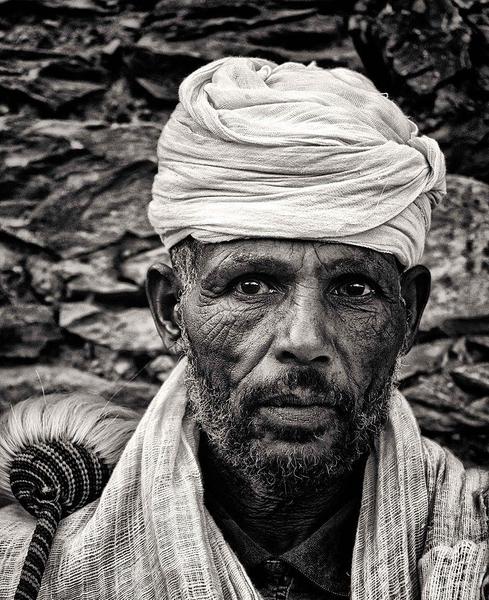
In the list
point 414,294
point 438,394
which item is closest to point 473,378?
point 438,394

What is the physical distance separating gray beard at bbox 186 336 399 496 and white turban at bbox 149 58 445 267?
400 millimetres

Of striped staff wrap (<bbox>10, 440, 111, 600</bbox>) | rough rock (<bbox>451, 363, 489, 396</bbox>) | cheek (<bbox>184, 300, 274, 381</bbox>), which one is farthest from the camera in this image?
rough rock (<bbox>451, 363, 489, 396</bbox>)

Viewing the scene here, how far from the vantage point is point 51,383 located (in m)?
3.13

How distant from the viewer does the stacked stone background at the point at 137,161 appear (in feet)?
10.1

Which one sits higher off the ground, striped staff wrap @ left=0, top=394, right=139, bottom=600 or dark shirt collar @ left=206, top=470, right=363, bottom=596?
striped staff wrap @ left=0, top=394, right=139, bottom=600

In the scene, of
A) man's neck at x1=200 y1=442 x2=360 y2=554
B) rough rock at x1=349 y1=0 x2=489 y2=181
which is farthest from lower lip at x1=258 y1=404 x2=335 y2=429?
rough rock at x1=349 y1=0 x2=489 y2=181

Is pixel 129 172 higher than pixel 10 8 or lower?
lower

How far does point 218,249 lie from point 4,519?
38.8 inches

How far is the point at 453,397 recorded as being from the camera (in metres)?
3.08

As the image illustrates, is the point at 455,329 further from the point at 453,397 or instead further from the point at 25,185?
the point at 25,185

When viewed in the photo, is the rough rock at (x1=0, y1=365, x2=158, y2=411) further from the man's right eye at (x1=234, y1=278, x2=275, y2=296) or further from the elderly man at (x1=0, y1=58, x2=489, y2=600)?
the man's right eye at (x1=234, y1=278, x2=275, y2=296)

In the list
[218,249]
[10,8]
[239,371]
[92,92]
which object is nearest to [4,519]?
[239,371]

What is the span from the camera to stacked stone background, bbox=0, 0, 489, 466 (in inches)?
122

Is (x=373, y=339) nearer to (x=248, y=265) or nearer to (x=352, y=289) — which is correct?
(x=352, y=289)
